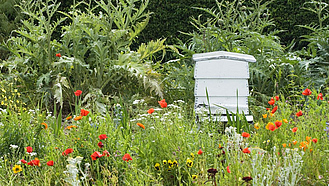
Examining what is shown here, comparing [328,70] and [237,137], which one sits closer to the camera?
[237,137]

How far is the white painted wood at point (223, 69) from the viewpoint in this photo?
3.56 meters

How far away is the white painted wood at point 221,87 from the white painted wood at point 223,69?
5cm

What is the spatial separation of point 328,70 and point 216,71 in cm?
195

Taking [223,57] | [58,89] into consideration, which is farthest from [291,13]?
[58,89]

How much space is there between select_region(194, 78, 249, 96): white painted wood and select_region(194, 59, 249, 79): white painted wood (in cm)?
5

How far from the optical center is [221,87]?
3568 millimetres

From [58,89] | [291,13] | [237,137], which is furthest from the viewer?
[291,13]

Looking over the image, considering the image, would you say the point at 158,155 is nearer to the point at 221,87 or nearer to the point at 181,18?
the point at 221,87

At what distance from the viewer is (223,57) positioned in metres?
3.57

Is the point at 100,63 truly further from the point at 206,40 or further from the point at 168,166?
the point at 168,166

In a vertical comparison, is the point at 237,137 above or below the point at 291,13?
below

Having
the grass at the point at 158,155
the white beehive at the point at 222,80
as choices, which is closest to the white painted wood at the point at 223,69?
the white beehive at the point at 222,80

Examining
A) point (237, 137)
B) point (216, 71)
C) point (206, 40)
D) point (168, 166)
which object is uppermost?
point (206, 40)

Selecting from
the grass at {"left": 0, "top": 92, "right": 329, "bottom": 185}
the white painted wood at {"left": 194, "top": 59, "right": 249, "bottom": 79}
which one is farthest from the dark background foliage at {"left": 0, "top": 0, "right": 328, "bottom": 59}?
the grass at {"left": 0, "top": 92, "right": 329, "bottom": 185}
